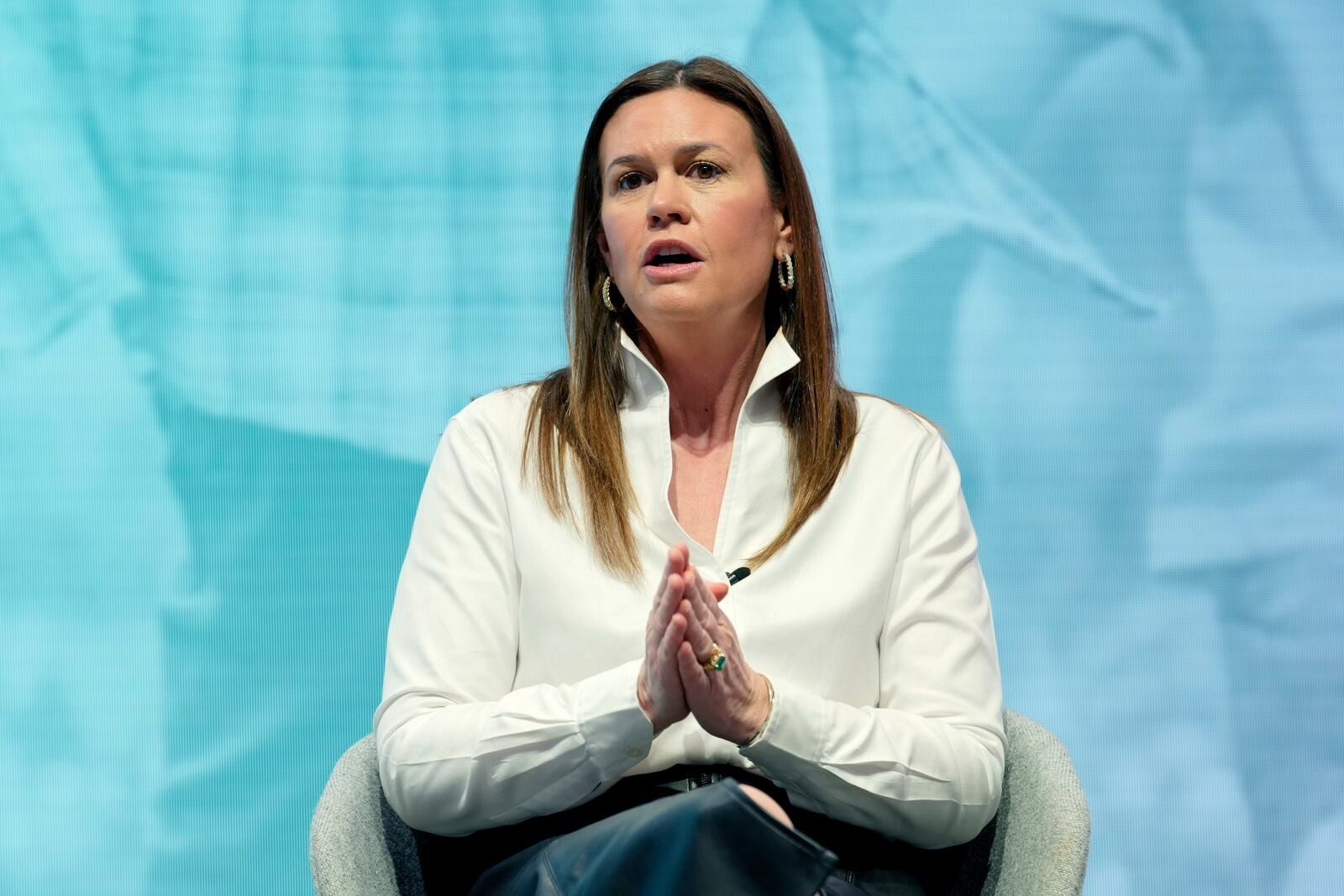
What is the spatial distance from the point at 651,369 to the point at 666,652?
507 millimetres

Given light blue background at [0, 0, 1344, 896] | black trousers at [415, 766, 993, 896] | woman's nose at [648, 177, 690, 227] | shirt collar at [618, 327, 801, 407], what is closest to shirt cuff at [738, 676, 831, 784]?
black trousers at [415, 766, 993, 896]

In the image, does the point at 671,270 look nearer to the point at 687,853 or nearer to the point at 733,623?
the point at 733,623

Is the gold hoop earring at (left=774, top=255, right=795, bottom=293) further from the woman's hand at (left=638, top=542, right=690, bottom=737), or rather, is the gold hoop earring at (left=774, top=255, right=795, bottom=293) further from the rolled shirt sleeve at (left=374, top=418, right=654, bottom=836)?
the woman's hand at (left=638, top=542, right=690, bottom=737)

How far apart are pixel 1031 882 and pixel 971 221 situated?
1327 millimetres

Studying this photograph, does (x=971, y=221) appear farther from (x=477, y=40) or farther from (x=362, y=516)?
(x=362, y=516)

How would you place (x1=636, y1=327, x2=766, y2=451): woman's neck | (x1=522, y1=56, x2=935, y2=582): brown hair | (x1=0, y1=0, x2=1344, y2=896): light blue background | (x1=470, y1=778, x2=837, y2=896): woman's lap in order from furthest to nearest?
(x1=0, y1=0, x2=1344, y2=896): light blue background, (x1=636, y1=327, x2=766, y2=451): woman's neck, (x1=522, y1=56, x2=935, y2=582): brown hair, (x1=470, y1=778, x2=837, y2=896): woman's lap

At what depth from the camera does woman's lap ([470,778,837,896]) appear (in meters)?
1.32

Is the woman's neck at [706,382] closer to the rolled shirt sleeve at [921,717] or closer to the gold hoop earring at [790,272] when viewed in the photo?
the gold hoop earring at [790,272]

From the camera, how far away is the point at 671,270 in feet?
6.18

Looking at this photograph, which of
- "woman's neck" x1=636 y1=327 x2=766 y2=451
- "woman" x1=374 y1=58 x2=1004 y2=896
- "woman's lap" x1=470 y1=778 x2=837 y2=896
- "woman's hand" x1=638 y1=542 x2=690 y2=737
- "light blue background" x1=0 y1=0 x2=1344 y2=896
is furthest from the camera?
"light blue background" x1=0 y1=0 x2=1344 y2=896

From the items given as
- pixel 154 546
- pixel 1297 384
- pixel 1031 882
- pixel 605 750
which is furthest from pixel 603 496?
pixel 1297 384

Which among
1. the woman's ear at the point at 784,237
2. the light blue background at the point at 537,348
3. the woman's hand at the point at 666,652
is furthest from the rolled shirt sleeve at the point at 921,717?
the light blue background at the point at 537,348

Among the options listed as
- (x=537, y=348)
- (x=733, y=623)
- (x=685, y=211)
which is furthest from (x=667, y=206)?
(x=537, y=348)

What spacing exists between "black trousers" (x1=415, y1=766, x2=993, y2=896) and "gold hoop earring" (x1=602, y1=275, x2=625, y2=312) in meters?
0.61
